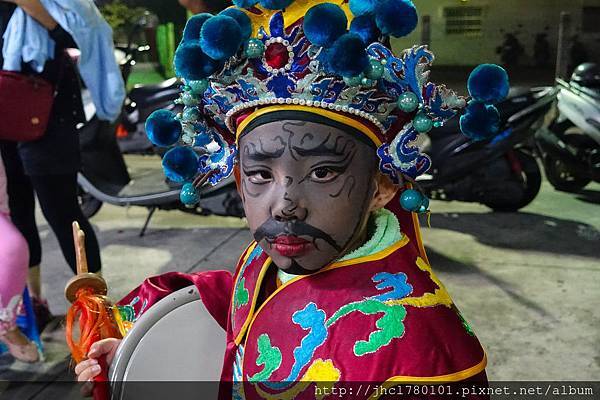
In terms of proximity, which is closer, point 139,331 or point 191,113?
point 191,113

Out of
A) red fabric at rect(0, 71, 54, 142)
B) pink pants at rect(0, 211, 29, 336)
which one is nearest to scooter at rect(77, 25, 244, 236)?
red fabric at rect(0, 71, 54, 142)

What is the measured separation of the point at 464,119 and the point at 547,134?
4.17 meters

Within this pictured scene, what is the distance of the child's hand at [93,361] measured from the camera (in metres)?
1.22

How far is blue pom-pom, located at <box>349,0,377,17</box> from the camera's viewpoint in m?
1.04

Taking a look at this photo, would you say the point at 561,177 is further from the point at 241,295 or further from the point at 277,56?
the point at 277,56

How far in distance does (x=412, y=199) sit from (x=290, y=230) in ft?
0.78

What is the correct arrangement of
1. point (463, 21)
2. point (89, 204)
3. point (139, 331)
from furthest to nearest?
point (89, 204) < point (463, 21) < point (139, 331)

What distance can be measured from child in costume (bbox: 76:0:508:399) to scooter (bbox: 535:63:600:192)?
374 cm

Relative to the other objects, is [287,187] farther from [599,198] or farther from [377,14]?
[599,198]

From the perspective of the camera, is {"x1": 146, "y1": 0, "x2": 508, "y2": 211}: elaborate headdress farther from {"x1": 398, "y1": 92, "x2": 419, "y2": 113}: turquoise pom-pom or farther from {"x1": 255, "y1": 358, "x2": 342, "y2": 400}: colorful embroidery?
{"x1": 255, "y1": 358, "x2": 342, "y2": 400}: colorful embroidery

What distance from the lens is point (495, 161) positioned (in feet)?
13.6

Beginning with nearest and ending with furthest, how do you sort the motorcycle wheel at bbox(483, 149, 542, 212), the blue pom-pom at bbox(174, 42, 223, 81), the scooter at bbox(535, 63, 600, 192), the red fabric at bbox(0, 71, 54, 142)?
the blue pom-pom at bbox(174, 42, 223, 81) → the red fabric at bbox(0, 71, 54, 142) → the motorcycle wheel at bbox(483, 149, 542, 212) → the scooter at bbox(535, 63, 600, 192)

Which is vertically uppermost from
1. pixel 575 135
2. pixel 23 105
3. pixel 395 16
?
pixel 395 16

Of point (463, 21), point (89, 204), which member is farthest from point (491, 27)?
point (89, 204)
